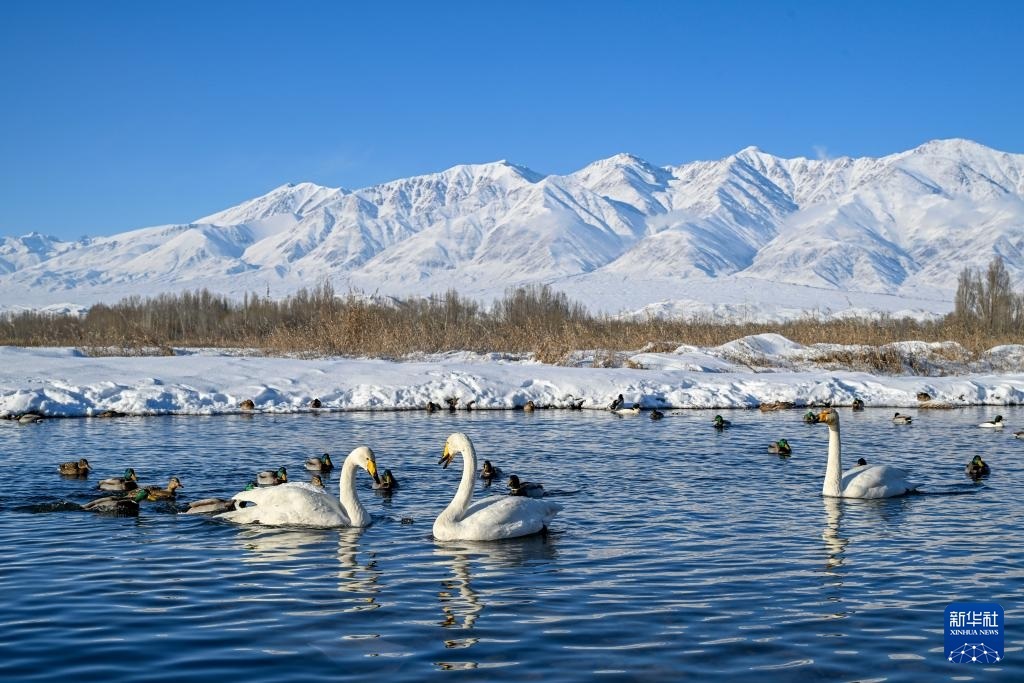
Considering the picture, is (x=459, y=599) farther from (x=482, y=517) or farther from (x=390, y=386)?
(x=390, y=386)

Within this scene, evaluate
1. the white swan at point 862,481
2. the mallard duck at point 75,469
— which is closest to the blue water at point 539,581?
the white swan at point 862,481

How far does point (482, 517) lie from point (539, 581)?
225 centimetres

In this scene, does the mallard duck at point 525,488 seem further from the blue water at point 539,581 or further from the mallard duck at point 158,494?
the mallard duck at point 158,494

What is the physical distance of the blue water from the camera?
8.70 metres

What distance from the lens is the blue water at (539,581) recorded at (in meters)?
8.70

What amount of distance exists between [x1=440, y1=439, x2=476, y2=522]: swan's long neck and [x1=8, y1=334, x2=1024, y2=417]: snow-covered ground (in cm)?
1934

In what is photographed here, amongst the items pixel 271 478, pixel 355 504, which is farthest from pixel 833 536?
pixel 271 478

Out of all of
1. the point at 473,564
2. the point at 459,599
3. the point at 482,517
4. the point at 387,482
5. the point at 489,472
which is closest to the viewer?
the point at 459,599

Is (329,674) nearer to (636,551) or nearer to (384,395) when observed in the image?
(636,551)

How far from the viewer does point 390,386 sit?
34844mm

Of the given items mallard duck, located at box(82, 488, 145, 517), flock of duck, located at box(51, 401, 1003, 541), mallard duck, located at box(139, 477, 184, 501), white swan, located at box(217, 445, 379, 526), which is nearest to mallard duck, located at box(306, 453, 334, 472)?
flock of duck, located at box(51, 401, 1003, 541)

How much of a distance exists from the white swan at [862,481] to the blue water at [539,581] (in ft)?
1.16

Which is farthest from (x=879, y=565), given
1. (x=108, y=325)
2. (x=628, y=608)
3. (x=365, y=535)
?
(x=108, y=325)

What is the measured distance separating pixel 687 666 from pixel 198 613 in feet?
14.7
